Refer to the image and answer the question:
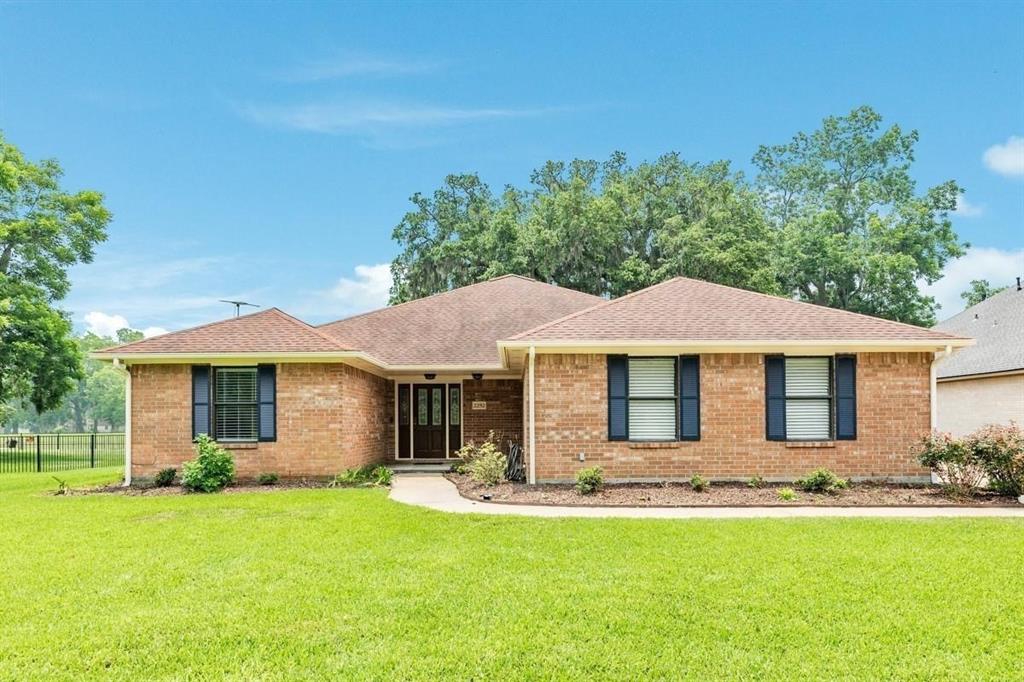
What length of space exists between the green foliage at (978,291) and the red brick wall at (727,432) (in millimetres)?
32282

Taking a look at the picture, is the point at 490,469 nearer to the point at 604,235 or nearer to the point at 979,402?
the point at 979,402

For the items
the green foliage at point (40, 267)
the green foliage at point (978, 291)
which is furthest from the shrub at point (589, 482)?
the green foliage at point (978, 291)

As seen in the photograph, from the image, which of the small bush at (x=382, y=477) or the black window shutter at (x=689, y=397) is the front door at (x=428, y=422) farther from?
the black window shutter at (x=689, y=397)

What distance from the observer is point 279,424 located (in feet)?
43.9

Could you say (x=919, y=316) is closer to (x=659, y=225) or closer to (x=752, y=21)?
(x=659, y=225)

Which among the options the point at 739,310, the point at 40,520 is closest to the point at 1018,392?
the point at 739,310

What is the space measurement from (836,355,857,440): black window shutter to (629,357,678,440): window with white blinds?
115 inches

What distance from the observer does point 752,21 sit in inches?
693

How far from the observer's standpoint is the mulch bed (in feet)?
33.3

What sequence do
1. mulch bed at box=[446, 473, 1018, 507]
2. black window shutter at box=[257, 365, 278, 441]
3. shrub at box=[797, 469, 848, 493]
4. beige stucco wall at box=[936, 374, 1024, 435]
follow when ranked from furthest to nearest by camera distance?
beige stucco wall at box=[936, 374, 1024, 435], black window shutter at box=[257, 365, 278, 441], shrub at box=[797, 469, 848, 493], mulch bed at box=[446, 473, 1018, 507]

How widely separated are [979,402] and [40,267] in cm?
3511

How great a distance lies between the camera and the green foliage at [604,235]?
2791 cm

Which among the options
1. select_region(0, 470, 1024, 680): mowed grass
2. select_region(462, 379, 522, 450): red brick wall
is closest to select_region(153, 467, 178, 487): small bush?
select_region(0, 470, 1024, 680): mowed grass

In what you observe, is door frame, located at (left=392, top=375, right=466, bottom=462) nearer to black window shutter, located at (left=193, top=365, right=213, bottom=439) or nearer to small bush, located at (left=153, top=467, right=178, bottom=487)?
black window shutter, located at (left=193, top=365, right=213, bottom=439)
